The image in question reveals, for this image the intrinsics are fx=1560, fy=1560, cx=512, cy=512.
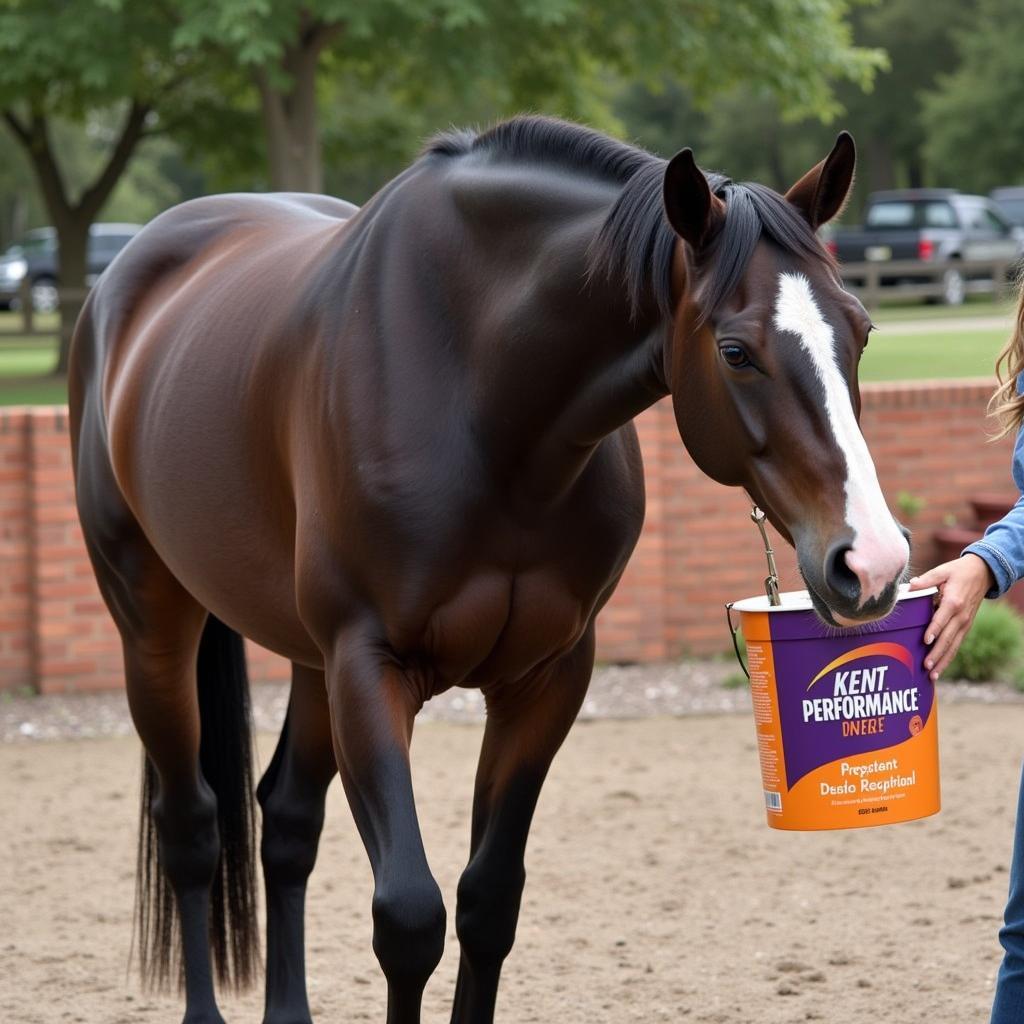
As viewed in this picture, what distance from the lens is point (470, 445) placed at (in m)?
2.84

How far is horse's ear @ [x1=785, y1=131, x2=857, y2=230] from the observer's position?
99.0 inches

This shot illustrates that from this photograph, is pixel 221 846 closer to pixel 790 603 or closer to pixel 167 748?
pixel 167 748

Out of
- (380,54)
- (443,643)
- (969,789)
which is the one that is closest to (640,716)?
(969,789)

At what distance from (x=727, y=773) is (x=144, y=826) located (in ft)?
9.45

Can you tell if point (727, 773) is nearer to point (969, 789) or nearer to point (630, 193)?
point (969, 789)

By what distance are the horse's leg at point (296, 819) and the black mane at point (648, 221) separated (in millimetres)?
1598

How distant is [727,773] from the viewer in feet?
21.0

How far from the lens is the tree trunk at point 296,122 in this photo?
1559cm

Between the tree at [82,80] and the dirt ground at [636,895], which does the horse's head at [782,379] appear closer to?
the dirt ground at [636,895]

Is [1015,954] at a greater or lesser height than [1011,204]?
greater

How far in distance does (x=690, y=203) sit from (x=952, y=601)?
0.82 metres

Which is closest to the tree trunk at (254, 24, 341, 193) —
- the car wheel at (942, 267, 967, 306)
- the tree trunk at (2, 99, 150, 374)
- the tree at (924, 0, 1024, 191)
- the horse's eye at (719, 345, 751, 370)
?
the tree trunk at (2, 99, 150, 374)

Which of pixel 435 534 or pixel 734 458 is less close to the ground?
pixel 734 458

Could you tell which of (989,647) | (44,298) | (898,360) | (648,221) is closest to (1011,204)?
(898,360)
